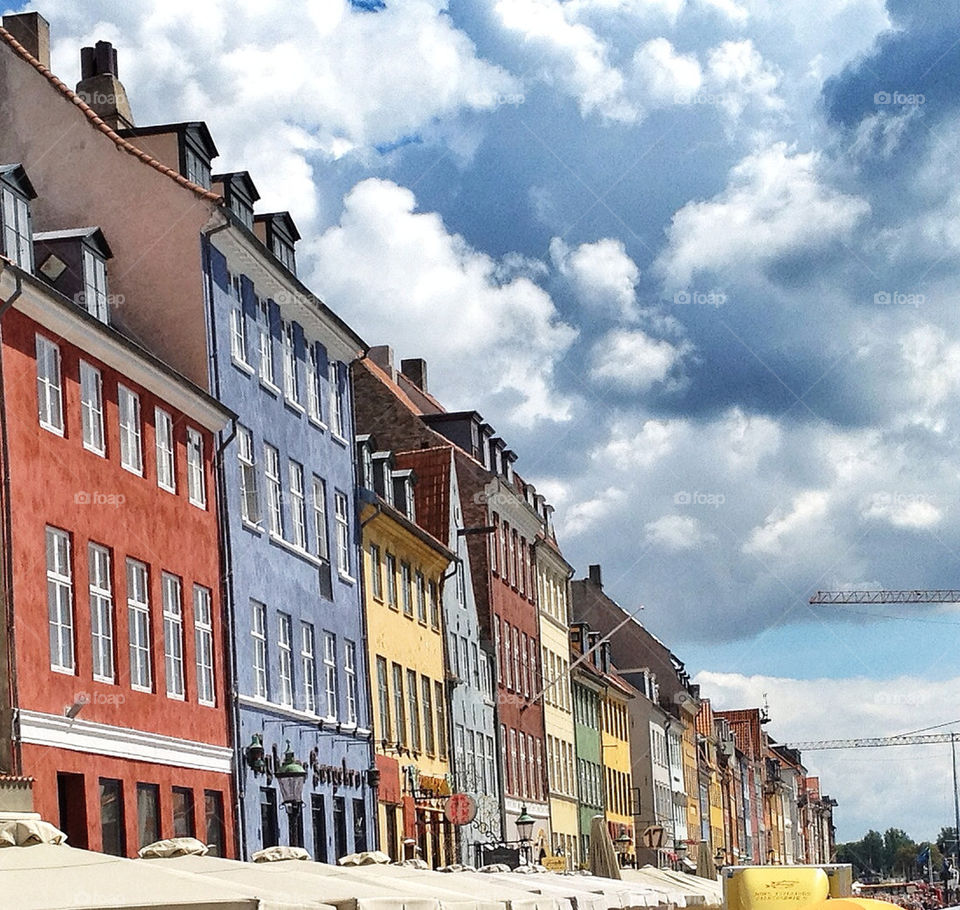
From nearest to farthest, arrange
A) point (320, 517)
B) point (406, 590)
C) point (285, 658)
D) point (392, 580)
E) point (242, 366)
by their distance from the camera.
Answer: point (242, 366) < point (285, 658) < point (320, 517) < point (392, 580) < point (406, 590)

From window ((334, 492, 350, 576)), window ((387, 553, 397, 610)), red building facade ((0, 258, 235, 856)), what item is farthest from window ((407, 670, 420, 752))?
red building facade ((0, 258, 235, 856))

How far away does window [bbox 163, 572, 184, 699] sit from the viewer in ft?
104

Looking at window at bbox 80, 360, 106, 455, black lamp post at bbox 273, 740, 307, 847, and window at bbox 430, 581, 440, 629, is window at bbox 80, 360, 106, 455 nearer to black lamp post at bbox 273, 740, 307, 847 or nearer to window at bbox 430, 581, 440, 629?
black lamp post at bbox 273, 740, 307, 847

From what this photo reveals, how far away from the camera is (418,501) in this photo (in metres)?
57.2

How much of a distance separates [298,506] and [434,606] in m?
12.9

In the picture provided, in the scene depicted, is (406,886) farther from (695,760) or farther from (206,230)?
(695,760)

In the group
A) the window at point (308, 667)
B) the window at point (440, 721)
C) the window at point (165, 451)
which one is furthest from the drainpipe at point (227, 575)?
the window at point (440, 721)

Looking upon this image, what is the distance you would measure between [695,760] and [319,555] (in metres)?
82.1

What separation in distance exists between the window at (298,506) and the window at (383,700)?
6085mm

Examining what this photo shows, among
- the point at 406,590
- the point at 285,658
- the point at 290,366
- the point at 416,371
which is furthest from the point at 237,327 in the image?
the point at 416,371

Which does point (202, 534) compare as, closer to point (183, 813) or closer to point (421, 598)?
point (183, 813)

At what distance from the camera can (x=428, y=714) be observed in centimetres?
5072

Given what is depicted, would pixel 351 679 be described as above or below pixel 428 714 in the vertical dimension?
above

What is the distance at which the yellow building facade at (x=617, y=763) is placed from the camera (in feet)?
278
